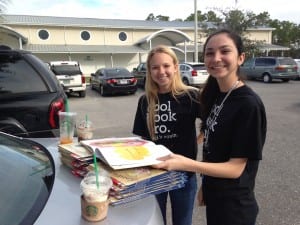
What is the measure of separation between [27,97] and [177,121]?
221cm

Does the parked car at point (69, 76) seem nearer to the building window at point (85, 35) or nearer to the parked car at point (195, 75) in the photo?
the parked car at point (195, 75)

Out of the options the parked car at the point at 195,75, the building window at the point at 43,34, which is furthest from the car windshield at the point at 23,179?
the building window at the point at 43,34

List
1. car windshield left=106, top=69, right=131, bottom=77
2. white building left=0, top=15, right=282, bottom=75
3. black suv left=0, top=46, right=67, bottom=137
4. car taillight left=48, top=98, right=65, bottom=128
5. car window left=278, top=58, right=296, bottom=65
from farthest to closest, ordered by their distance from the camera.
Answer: white building left=0, top=15, right=282, bottom=75 < car window left=278, top=58, right=296, bottom=65 < car windshield left=106, top=69, right=131, bottom=77 < car taillight left=48, top=98, right=65, bottom=128 < black suv left=0, top=46, right=67, bottom=137

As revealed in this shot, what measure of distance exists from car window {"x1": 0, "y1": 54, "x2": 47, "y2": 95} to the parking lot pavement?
2.47 m

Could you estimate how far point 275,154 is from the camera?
18.5 ft

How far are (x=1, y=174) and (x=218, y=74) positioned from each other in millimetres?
1326

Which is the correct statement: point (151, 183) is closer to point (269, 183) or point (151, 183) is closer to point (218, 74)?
point (218, 74)

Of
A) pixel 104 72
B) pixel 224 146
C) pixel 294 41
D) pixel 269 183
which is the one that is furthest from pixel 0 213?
pixel 294 41

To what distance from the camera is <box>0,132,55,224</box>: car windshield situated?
1.44 meters

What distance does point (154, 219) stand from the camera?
5.21 ft

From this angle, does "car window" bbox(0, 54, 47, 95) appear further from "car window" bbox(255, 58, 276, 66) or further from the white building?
the white building

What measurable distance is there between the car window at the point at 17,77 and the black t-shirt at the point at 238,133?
2728 mm

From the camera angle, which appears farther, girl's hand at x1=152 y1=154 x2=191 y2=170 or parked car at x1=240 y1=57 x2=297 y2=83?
parked car at x1=240 y1=57 x2=297 y2=83

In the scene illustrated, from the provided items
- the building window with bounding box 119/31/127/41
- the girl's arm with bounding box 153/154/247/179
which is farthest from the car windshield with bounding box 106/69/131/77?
the building window with bounding box 119/31/127/41
